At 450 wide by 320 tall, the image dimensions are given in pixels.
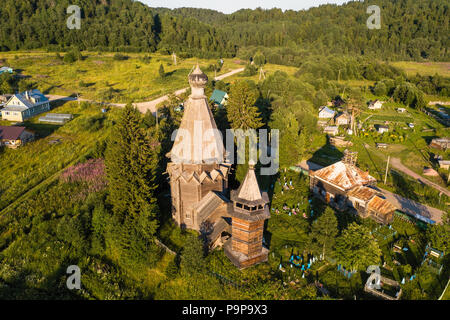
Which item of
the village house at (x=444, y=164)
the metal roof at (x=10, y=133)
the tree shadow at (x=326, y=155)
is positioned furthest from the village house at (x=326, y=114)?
the metal roof at (x=10, y=133)

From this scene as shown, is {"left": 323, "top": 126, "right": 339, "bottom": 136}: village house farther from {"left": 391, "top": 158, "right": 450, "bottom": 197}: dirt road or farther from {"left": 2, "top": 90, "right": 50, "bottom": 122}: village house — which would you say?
{"left": 2, "top": 90, "right": 50, "bottom": 122}: village house

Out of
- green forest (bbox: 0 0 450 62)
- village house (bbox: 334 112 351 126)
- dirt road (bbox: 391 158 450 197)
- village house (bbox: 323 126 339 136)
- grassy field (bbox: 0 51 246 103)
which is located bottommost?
dirt road (bbox: 391 158 450 197)

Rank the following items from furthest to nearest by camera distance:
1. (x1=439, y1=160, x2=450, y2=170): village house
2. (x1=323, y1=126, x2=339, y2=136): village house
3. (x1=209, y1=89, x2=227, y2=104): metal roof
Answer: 1. (x1=323, y1=126, x2=339, y2=136): village house
2. (x1=209, y1=89, x2=227, y2=104): metal roof
3. (x1=439, y1=160, x2=450, y2=170): village house

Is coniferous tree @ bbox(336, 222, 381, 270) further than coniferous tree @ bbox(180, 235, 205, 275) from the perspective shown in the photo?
Yes

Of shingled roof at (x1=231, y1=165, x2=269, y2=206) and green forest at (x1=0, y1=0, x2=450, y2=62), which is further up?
green forest at (x1=0, y1=0, x2=450, y2=62)

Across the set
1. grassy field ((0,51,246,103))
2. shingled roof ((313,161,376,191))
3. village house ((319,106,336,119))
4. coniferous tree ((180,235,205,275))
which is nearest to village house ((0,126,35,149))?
grassy field ((0,51,246,103))

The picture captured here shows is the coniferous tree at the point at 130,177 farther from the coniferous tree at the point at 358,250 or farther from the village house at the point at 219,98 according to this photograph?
the village house at the point at 219,98

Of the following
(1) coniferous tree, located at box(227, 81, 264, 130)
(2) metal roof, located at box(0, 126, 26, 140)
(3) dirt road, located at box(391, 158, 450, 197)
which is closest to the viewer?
(3) dirt road, located at box(391, 158, 450, 197)
